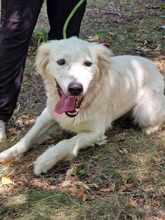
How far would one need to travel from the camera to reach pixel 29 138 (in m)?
4.16

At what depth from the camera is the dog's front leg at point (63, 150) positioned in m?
3.77

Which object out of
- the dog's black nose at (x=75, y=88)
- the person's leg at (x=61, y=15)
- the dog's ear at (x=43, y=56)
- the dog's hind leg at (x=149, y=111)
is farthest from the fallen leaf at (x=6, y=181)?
the person's leg at (x=61, y=15)

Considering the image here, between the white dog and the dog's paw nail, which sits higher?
the white dog

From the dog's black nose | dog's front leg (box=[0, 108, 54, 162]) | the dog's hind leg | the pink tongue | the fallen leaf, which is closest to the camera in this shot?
the dog's black nose

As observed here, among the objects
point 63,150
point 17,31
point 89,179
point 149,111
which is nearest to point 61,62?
point 17,31

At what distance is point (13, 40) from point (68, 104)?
70cm

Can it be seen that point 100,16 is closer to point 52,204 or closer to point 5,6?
point 5,6

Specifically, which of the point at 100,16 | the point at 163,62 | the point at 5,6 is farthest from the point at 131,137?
the point at 100,16

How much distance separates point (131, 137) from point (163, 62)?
1.92 meters

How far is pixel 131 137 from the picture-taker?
434 centimetres

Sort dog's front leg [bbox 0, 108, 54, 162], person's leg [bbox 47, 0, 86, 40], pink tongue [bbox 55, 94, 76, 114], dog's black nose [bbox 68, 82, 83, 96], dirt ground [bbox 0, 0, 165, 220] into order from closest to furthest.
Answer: dirt ground [bbox 0, 0, 165, 220] → dog's black nose [bbox 68, 82, 83, 96] → pink tongue [bbox 55, 94, 76, 114] → dog's front leg [bbox 0, 108, 54, 162] → person's leg [bbox 47, 0, 86, 40]

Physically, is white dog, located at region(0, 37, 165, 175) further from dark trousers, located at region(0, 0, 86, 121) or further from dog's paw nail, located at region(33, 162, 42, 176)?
dark trousers, located at region(0, 0, 86, 121)

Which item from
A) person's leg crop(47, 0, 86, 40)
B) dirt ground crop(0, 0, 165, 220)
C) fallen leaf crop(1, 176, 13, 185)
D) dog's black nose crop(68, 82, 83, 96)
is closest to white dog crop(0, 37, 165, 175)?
dog's black nose crop(68, 82, 83, 96)

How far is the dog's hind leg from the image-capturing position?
445 cm
